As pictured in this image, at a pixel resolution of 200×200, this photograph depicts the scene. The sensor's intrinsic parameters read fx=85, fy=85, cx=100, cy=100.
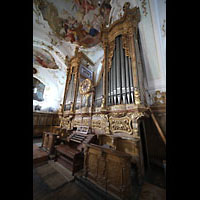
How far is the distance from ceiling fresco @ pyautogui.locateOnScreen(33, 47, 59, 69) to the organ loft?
1516 mm

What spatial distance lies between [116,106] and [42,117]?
816 cm

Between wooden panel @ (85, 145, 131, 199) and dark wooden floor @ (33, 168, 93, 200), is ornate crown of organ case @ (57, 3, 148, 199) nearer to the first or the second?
wooden panel @ (85, 145, 131, 199)

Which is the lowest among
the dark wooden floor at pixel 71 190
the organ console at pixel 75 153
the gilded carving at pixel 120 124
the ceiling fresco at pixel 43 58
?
the dark wooden floor at pixel 71 190

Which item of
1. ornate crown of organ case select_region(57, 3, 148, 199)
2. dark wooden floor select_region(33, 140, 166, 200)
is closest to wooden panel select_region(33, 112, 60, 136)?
ornate crown of organ case select_region(57, 3, 148, 199)

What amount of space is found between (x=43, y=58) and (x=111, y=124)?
7.99m

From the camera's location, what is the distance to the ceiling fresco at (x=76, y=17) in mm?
4757

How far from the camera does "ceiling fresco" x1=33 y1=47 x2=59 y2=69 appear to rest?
261 inches

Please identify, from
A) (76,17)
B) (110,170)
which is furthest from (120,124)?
(76,17)

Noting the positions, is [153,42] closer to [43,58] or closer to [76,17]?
[76,17]

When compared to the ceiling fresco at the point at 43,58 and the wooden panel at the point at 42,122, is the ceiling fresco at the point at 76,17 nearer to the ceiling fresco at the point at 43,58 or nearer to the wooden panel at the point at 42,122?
the ceiling fresco at the point at 43,58

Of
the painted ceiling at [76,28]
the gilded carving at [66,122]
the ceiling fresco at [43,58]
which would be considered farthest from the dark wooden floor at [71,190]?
the ceiling fresco at [43,58]

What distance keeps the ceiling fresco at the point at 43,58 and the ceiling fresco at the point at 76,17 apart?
6.74 feet
